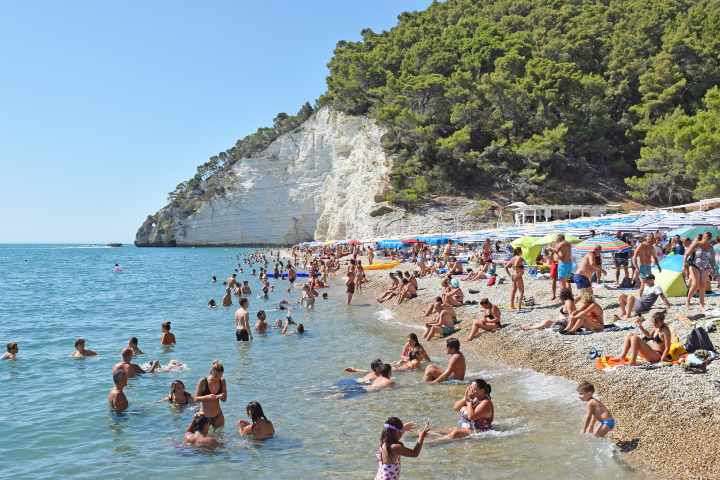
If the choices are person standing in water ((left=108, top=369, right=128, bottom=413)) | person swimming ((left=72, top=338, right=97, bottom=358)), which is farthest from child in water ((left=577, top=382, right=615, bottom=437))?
person swimming ((left=72, top=338, right=97, bottom=358))

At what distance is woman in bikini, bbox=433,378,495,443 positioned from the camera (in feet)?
24.6

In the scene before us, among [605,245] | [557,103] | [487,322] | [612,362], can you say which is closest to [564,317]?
[487,322]

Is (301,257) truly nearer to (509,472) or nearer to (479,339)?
(479,339)

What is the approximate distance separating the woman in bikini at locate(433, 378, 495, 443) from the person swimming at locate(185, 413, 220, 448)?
9.60ft

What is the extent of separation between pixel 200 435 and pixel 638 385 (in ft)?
19.3

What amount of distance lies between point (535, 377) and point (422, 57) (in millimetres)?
56024

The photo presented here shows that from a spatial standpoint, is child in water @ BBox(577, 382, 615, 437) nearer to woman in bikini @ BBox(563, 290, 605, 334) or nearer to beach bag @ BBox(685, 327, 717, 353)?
beach bag @ BBox(685, 327, 717, 353)

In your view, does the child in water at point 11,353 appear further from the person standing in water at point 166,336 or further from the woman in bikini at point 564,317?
the woman in bikini at point 564,317

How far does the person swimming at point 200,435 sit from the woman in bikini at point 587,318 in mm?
7089

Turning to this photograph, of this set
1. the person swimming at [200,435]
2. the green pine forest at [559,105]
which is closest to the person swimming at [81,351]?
the person swimming at [200,435]

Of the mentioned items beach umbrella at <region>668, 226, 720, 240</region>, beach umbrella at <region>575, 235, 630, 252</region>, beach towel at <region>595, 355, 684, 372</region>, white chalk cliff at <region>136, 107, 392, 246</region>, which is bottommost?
beach towel at <region>595, 355, 684, 372</region>

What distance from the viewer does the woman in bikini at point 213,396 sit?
26.5 ft

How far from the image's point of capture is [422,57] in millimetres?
61469

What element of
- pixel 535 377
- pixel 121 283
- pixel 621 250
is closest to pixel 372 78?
pixel 121 283
